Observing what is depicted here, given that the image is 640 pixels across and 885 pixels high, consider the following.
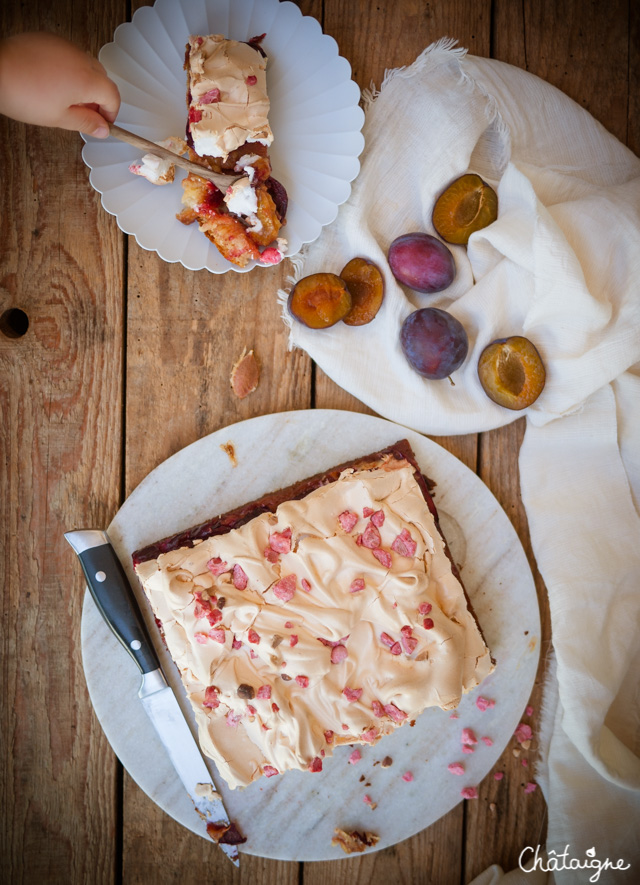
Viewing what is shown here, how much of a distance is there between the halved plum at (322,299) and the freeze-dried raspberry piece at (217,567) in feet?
2.86

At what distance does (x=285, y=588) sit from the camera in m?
1.92

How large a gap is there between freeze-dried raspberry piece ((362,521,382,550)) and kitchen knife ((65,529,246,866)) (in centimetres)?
83

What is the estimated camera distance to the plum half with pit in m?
2.04

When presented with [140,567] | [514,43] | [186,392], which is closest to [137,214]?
[186,392]

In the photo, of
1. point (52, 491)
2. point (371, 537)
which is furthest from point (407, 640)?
point (52, 491)

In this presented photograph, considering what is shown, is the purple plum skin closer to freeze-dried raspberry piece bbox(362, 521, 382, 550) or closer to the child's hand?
freeze-dried raspberry piece bbox(362, 521, 382, 550)

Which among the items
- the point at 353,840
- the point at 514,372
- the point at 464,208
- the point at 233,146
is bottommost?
the point at 353,840

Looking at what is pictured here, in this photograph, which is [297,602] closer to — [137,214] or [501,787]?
[501,787]

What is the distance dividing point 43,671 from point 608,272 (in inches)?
98.6

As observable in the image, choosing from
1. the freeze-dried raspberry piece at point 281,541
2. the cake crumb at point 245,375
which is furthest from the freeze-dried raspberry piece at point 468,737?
the cake crumb at point 245,375

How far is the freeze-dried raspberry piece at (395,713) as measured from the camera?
192 centimetres

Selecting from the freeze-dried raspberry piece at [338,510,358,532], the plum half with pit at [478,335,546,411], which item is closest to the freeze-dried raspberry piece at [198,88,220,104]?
the plum half with pit at [478,335,546,411]

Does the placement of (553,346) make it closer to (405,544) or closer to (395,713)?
(405,544)

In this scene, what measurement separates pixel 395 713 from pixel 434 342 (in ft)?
4.05
